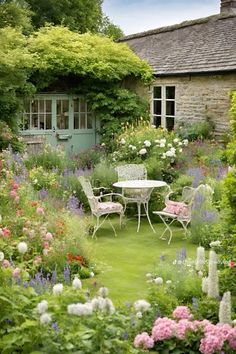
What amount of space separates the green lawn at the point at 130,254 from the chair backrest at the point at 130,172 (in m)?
0.92

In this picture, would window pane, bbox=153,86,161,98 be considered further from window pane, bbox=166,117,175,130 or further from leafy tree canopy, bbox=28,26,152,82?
window pane, bbox=166,117,175,130

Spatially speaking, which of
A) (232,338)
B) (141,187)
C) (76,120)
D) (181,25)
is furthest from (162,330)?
(181,25)

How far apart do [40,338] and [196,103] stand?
14259 mm

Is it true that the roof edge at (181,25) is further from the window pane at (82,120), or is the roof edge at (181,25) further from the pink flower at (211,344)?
the pink flower at (211,344)

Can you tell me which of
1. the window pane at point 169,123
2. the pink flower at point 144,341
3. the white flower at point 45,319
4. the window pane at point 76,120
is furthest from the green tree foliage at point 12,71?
the white flower at point 45,319

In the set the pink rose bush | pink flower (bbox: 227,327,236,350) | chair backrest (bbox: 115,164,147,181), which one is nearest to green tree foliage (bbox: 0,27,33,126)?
chair backrest (bbox: 115,164,147,181)

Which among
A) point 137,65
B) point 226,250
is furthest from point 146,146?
point 226,250

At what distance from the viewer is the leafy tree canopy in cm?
1773

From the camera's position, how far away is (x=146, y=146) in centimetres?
1373

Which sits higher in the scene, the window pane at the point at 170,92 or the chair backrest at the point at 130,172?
the window pane at the point at 170,92

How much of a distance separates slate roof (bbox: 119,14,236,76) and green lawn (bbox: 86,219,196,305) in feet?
21.6

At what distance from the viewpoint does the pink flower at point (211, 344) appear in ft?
14.1

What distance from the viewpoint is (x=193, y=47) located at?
746 inches

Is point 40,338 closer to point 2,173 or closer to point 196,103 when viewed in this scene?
point 2,173
